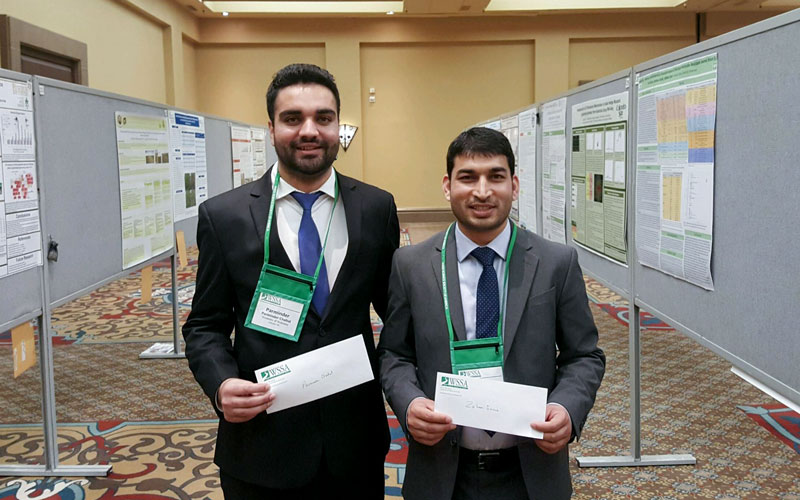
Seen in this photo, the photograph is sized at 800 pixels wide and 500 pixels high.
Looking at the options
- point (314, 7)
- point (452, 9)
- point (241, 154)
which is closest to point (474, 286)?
point (241, 154)

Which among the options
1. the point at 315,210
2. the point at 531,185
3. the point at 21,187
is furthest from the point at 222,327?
the point at 531,185

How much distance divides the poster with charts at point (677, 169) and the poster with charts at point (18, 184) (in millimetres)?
2483

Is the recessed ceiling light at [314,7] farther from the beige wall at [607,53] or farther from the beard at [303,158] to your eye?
the beard at [303,158]

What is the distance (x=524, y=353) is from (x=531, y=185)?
325 centimetres

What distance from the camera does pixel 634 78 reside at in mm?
2783

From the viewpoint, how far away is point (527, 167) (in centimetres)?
471

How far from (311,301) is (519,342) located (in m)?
0.51

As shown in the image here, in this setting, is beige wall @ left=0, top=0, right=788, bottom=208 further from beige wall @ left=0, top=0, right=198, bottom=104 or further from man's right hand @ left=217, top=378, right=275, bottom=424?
man's right hand @ left=217, top=378, right=275, bottom=424

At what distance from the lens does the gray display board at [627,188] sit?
2.84m

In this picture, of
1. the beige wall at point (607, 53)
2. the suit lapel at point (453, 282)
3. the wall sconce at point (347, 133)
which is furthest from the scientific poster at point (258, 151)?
the beige wall at point (607, 53)

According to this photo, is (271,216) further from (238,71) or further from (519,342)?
(238,71)

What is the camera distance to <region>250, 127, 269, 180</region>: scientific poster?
744cm

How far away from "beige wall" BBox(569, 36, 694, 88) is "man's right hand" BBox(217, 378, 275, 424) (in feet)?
42.8

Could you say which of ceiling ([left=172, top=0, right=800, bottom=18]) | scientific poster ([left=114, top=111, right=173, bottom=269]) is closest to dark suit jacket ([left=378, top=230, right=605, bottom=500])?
scientific poster ([left=114, top=111, right=173, bottom=269])
